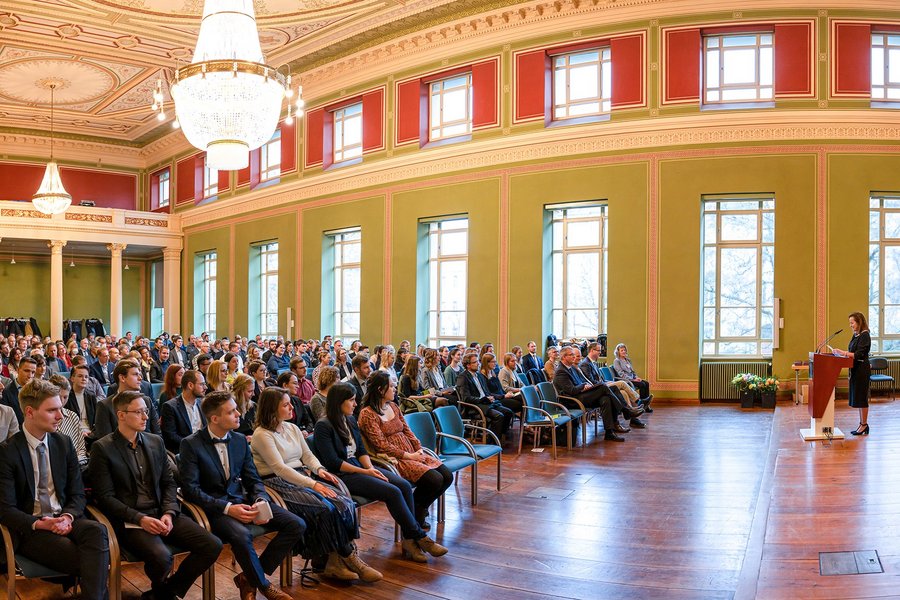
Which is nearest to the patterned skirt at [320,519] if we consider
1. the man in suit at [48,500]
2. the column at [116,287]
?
the man in suit at [48,500]

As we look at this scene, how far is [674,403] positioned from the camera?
10711 millimetres

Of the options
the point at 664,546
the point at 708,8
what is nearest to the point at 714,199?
the point at 708,8

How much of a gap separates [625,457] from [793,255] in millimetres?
5457

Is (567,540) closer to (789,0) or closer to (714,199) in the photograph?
(714,199)

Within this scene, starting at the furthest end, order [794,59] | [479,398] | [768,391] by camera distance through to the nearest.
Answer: [794,59], [768,391], [479,398]

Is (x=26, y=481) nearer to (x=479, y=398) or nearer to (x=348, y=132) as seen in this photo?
(x=479, y=398)

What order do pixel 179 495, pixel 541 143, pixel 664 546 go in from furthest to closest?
1. pixel 541 143
2. pixel 664 546
3. pixel 179 495

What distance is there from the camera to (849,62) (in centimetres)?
1034

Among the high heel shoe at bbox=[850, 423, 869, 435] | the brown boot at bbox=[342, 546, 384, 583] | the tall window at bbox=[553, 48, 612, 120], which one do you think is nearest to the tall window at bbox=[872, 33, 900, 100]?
the tall window at bbox=[553, 48, 612, 120]

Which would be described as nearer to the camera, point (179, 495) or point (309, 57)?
point (179, 495)

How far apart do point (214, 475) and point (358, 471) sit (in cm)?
93

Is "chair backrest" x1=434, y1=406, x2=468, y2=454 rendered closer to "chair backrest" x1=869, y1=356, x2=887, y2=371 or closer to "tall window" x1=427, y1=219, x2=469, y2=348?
"chair backrest" x1=869, y1=356, x2=887, y2=371

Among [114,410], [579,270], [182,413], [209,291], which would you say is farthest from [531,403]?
[209,291]

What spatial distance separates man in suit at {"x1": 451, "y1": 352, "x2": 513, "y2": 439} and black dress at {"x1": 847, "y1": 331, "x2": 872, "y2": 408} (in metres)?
3.47
